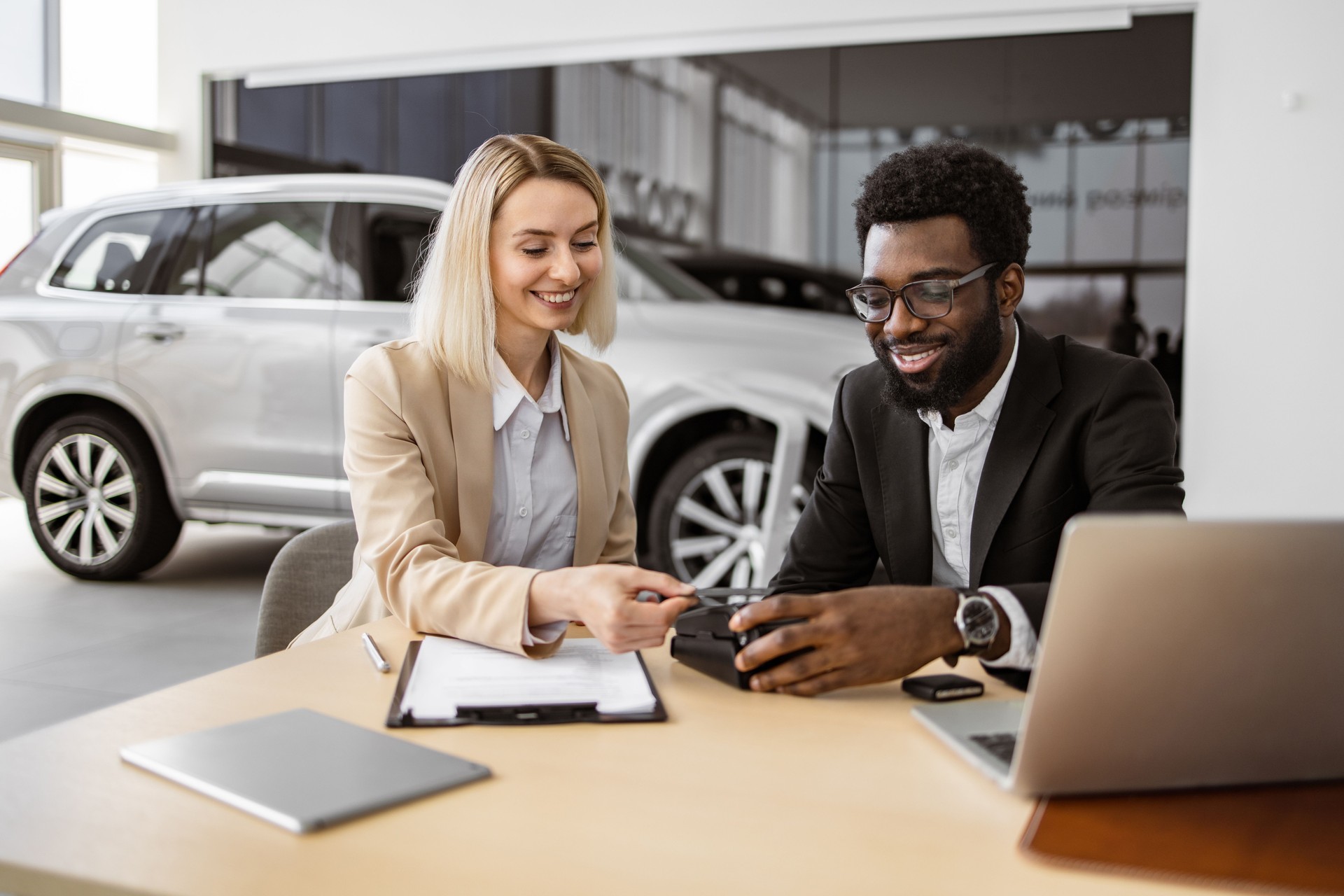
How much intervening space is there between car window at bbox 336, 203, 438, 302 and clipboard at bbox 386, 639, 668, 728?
3.79 metres

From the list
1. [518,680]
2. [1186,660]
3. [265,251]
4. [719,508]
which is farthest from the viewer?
[265,251]

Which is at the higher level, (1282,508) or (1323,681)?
(1323,681)

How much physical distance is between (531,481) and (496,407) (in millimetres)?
146

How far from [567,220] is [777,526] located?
2.53 metres

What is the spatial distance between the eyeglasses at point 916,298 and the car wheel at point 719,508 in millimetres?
2563

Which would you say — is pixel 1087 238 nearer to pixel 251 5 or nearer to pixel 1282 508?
pixel 1282 508

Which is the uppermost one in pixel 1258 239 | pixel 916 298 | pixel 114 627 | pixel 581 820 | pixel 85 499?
pixel 1258 239

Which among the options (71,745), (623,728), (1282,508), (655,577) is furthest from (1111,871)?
(1282,508)

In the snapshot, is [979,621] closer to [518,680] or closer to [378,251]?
[518,680]

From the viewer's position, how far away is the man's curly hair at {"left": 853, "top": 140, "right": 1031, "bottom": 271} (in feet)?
6.06

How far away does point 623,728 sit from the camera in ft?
3.76

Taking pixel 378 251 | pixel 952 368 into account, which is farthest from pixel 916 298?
pixel 378 251

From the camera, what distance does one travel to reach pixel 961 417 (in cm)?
187

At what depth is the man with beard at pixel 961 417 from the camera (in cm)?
173
